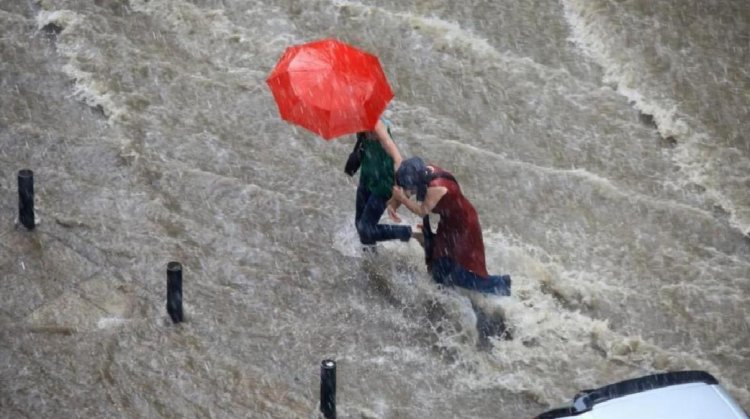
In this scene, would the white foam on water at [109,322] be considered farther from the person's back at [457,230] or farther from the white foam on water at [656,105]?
the white foam on water at [656,105]

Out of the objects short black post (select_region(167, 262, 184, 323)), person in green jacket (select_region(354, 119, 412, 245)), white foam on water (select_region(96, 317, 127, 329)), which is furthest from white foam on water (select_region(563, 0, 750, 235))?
white foam on water (select_region(96, 317, 127, 329))

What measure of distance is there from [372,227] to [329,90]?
4.67 feet

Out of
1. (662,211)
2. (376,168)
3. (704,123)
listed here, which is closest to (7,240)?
(376,168)

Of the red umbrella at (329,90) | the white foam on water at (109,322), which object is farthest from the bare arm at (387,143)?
the white foam on water at (109,322)

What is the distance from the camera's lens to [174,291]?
9.16m

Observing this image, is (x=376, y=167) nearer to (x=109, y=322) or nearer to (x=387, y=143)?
(x=387, y=143)

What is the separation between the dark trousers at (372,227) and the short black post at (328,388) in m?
1.86

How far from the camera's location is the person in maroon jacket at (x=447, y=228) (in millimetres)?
8820

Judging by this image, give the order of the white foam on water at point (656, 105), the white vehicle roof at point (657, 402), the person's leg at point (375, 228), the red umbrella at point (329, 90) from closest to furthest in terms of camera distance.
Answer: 1. the white vehicle roof at point (657, 402)
2. the red umbrella at point (329, 90)
3. the person's leg at point (375, 228)
4. the white foam on water at point (656, 105)

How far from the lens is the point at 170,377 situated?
8789 mm

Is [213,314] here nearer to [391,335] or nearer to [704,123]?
[391,335]

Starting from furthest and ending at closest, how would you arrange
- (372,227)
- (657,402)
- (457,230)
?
(372,227) → (457,230) → (657,402)

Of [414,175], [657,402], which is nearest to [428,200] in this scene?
[414,175]

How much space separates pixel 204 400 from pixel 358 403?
120 cm
